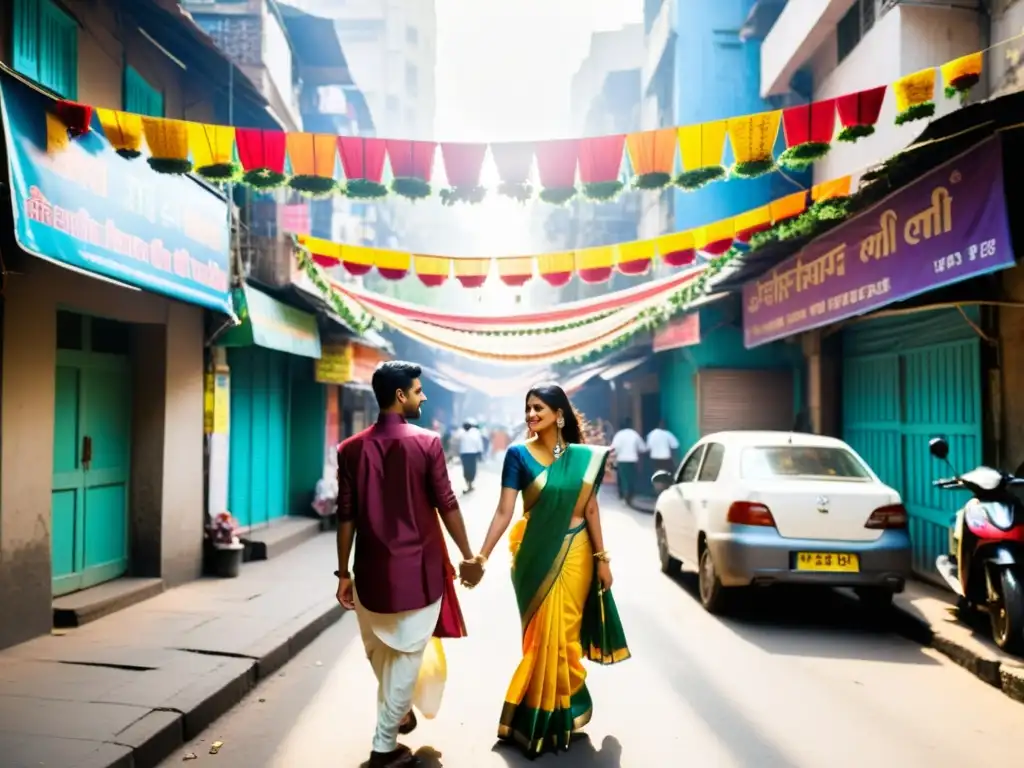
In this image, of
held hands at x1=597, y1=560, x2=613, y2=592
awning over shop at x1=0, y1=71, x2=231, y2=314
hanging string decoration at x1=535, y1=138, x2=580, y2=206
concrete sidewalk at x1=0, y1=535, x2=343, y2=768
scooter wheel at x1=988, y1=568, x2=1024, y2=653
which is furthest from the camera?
hanging string decoration at x1=535, y1=138, x2=580, y2=206

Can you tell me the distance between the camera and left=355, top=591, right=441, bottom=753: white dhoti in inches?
→ 156

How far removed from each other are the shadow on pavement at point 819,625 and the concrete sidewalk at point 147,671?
3.85m

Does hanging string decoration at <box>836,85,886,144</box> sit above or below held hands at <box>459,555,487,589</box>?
above

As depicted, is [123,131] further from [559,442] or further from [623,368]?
[623,368]

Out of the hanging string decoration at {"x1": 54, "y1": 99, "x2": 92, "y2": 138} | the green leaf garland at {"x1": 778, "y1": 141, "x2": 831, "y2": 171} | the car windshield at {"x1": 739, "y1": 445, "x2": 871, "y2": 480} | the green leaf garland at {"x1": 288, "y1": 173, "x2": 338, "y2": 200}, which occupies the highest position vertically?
the green leaf garland at {"x1": 778, "y1": 141, "x2": 831, "y2": 171}

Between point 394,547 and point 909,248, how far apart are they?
231 inches

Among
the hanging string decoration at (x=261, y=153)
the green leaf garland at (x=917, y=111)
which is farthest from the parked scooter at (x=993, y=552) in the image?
the hanging string decoration at (x=261, y=153)

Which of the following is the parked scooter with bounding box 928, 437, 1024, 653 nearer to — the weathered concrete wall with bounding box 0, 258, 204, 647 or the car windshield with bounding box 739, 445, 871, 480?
the car windshield with bounding box 739, 445, 871, 480

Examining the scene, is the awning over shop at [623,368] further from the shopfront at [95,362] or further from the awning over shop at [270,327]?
the shopfront at [95,362]

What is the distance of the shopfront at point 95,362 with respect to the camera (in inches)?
223

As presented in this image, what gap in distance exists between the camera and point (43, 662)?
5.72m

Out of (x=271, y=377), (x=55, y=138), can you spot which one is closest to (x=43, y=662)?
(x=55, y=138)

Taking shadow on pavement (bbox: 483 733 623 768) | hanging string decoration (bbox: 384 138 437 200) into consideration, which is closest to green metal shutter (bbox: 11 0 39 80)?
hanging string decoration (bbox: 384 138 437 200)

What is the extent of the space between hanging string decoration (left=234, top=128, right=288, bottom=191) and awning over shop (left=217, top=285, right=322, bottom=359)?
7.42 ft
